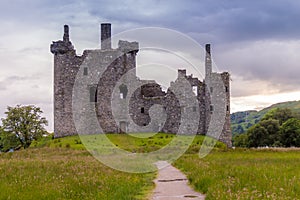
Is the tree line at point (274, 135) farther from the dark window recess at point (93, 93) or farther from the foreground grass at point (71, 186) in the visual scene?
the foreground grass at point (71, 186)

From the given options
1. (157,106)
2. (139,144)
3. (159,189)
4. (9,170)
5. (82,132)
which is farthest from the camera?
(157,106)

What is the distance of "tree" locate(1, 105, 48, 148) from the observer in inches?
2594

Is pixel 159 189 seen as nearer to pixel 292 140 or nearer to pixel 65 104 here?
pixel 65 104

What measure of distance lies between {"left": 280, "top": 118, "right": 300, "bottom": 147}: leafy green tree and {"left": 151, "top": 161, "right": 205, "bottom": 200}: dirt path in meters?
63.2

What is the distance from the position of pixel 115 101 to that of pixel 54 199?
4597 centimetres

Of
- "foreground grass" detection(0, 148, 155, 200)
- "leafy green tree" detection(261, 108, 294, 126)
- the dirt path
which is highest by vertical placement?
"leafy green tree" detection(261, 108, 294, 126)

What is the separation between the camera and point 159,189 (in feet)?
57.8

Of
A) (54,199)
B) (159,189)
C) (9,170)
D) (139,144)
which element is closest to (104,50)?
(139,144)

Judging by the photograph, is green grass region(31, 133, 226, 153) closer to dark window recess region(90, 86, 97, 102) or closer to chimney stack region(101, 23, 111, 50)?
dark window recess region(90, 86, 97, 102)

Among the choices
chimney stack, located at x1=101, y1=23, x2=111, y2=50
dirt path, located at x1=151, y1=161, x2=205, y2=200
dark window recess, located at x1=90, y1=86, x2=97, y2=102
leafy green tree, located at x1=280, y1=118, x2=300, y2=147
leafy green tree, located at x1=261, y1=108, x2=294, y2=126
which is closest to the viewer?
dirt path, located at x1=151, y1=161, x2=205, y2=200

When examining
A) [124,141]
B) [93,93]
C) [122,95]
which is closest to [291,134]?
[122,95]

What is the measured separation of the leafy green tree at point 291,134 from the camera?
80625mm

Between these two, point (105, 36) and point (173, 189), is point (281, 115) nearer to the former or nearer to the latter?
point (105, 36)

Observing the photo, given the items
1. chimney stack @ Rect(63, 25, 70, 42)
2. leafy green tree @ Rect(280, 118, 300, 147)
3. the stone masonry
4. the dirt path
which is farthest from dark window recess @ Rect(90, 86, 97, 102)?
leafy green tree @ Rect(280, 118, 300, 147)
